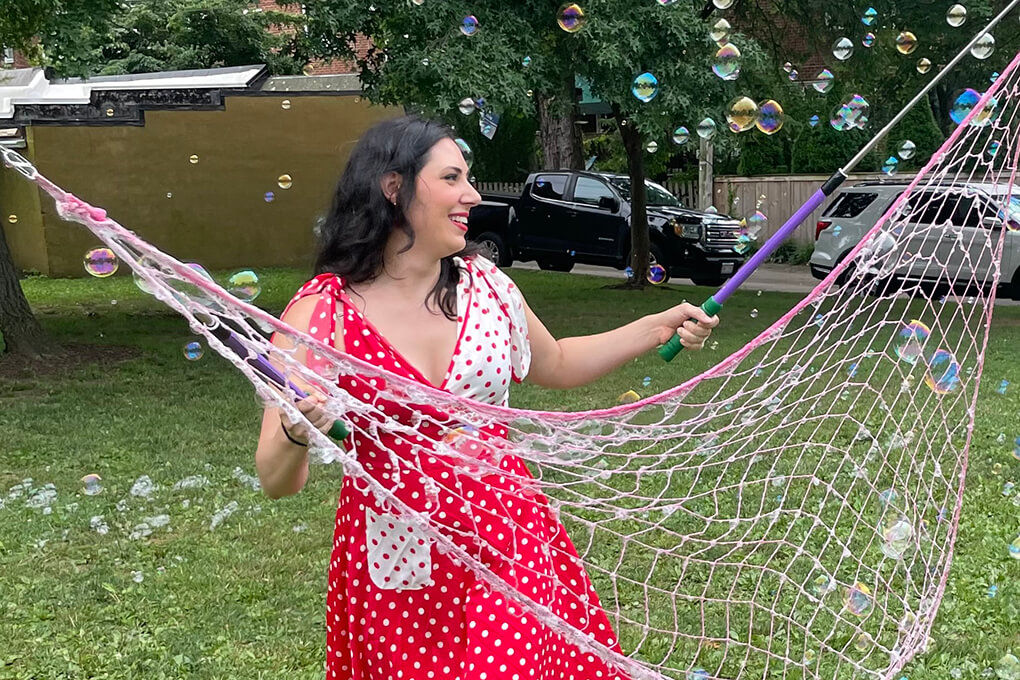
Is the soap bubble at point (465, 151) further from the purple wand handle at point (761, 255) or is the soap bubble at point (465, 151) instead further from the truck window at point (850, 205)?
the truck window at point (850, 205)

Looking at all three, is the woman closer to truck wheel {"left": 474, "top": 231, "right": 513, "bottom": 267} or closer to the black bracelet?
the black bracelet

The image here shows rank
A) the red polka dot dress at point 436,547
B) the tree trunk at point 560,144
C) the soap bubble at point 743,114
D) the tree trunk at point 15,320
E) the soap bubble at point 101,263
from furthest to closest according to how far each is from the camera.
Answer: the tree trunk at point 560,144
the tree trunk at point 15,320
the soap bubble at point 743,114
the soap bubble at point 101,263
the red polka dot dress at point 436,547

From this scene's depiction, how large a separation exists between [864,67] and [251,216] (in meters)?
9.37

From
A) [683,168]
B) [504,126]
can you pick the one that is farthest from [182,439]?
[683,168]

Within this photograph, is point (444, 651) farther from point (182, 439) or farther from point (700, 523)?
point (182, 439)

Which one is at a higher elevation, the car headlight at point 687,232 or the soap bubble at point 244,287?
the soap bubble at point 244,287

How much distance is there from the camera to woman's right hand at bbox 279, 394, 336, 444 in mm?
1826

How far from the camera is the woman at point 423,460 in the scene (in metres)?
2.01

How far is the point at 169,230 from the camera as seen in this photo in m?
16.0

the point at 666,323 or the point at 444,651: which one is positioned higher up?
the point at 666,323

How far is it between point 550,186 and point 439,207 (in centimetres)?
1353

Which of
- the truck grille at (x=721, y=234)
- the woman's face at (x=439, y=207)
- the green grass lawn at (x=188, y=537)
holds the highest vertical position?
the woman's face at (x=439, y=207)

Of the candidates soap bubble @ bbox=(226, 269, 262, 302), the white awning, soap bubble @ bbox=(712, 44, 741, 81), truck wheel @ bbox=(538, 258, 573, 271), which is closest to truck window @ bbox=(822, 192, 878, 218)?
truck wheel @ bbox=(538, 258, 573, 271)

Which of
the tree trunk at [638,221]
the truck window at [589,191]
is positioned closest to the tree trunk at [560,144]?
the truck window at [589,191]
